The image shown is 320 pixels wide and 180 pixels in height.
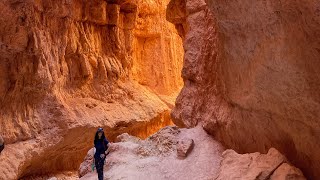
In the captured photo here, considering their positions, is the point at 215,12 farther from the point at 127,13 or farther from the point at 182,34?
the point at 127,13

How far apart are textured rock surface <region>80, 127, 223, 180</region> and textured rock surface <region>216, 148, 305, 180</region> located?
430mm

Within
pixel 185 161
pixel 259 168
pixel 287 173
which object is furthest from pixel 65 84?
pixel 287 173

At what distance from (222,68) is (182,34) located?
513 cm

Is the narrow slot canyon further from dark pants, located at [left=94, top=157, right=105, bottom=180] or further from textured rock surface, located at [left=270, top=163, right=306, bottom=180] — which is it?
dark pants, located at [left=94, top=157, right=105, bottom=180]

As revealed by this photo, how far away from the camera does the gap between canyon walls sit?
970 cm

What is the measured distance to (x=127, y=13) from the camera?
595 inches

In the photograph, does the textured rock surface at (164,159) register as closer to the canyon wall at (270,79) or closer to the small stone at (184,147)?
the small stone at (184,147)

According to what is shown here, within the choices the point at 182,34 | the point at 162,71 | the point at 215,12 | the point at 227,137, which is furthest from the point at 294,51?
the point at 162,71

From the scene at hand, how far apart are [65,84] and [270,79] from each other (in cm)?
873

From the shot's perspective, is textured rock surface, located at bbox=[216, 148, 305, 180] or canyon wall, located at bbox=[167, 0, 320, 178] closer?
canyon wall, located at bbox=[167, 0, 320, 178]

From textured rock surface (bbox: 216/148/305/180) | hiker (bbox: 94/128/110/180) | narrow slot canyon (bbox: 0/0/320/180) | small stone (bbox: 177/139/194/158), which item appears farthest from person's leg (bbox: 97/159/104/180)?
textured rock surface (bbox: 216/148/305/180)

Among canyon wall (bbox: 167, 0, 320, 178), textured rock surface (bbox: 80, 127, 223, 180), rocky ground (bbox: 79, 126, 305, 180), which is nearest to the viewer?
canyon wall (bbox: 167, 0, 320, 178)

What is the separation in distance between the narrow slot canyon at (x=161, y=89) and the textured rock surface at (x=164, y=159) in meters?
0.02

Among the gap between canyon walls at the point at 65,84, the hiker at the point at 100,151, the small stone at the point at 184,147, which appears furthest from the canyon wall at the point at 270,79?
the gap between canyon walls at the point at 65,84
